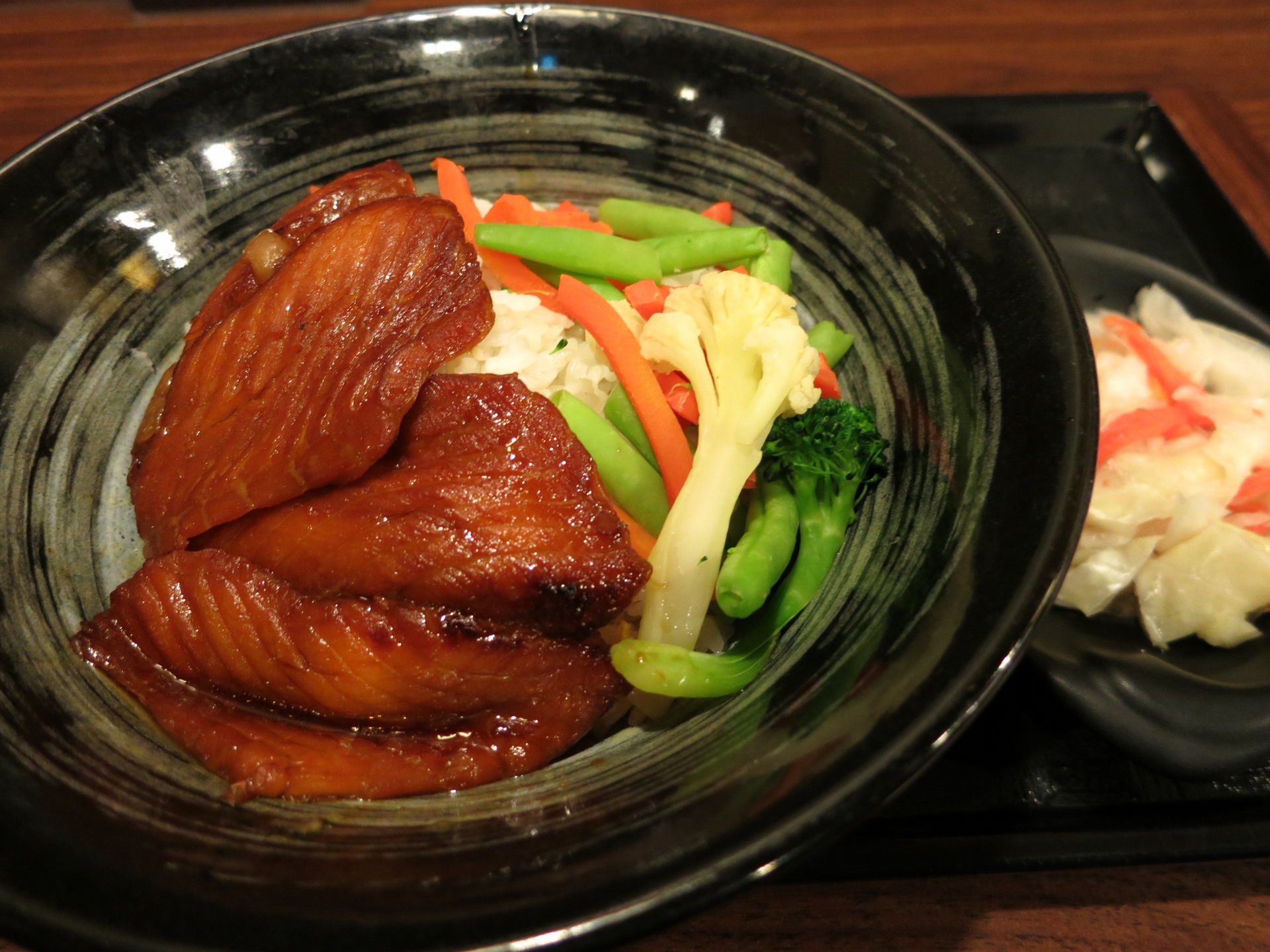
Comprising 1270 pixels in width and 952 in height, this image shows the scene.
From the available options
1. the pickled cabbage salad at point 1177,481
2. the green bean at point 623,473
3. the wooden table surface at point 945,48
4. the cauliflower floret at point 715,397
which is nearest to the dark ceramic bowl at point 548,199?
the cauliflower floret at point 715,397

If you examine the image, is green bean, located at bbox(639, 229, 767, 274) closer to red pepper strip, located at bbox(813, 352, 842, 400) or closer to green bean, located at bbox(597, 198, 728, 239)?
green bean, located at bbox(597, 198, 728, 239)

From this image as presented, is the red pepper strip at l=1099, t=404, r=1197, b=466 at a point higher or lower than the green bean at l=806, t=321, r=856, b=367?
lower

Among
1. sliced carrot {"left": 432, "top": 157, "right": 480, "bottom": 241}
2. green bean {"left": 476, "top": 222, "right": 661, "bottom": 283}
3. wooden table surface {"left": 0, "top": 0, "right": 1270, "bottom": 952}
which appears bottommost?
green bean {"left": 476, "top": 222, "right": 661, "bottom": 283}

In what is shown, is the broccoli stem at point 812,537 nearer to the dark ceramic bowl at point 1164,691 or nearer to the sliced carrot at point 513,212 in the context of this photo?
the dark ceramic bowl at point 1164,691

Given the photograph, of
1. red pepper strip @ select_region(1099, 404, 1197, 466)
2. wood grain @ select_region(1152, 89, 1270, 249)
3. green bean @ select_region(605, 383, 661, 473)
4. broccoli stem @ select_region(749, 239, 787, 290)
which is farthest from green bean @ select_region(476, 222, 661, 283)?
wood grain @ select_region(1152, 89, 1270, 249)

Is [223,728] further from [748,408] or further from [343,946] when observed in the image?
[748,408]

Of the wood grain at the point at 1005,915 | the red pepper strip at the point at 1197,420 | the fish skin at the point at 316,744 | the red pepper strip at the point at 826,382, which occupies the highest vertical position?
the red pepper strip at the point at 826,382
